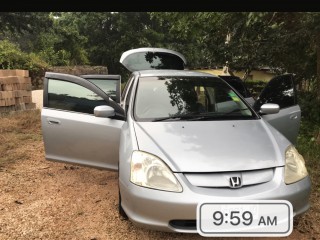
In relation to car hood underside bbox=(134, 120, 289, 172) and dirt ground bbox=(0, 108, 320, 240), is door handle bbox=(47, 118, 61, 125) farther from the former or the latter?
car hood underside bbox=(134, 120, 289, 172)

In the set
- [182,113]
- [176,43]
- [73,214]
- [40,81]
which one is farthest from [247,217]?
[176,43]

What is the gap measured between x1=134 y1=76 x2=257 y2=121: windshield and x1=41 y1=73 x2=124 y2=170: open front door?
1.12ft

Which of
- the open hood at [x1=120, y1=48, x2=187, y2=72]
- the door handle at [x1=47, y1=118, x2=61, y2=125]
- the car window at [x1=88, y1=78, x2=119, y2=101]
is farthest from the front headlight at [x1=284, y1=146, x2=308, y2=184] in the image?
the open hood at [x1=120, y1=48, x2=187, y2=72]

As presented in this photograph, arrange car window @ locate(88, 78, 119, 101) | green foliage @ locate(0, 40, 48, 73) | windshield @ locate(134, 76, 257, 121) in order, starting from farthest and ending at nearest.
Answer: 1. green foliage @ locate(0, 40, 48, 73)
2. car window @ locate(88, 78, 119, 101)
3. windshield @ locate(134, 76, 257, 121)

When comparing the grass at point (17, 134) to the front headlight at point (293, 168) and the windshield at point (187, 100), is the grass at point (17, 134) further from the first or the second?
the front headlight at point (293, 168)

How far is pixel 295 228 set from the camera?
3.33m

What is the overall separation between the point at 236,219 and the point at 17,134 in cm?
587

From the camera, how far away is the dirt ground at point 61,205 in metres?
3.22

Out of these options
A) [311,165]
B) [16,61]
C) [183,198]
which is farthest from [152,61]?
[16,61]

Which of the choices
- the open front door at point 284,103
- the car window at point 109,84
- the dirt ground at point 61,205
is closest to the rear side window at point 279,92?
the open front door at point 284,103

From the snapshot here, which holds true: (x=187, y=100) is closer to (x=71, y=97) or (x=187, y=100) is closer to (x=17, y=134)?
(x=71, y=97)

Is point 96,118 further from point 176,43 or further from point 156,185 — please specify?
point 176,43

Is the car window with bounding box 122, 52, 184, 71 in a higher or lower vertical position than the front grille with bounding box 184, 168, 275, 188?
higher

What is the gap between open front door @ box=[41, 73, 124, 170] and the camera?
149 inches
